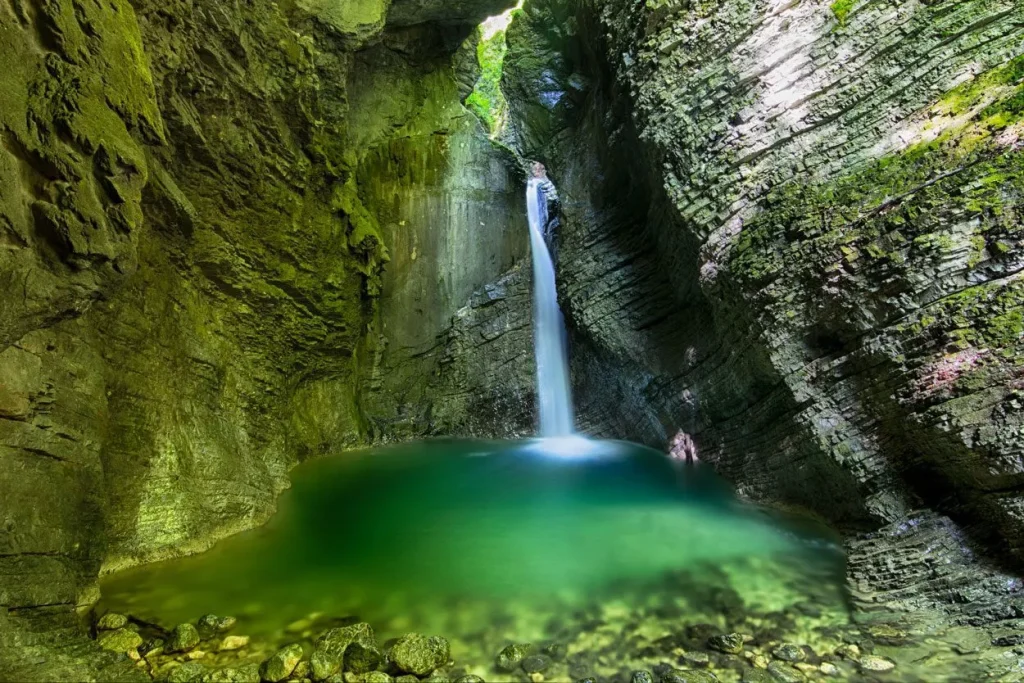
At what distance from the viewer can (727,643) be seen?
4.00m

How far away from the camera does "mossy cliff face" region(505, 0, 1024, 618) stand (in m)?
4.77

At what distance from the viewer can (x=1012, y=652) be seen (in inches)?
148

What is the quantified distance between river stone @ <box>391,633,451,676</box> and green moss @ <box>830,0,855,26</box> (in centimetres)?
784

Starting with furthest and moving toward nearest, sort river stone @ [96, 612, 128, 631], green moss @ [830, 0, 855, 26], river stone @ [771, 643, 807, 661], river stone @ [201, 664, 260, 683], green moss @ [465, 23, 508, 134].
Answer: green moss @ [465, 23, 508, 134] → green moss @ [830, 0, 855, 26] → river stone @ [96, 612, 128, 631] → river stone @ [771, 643, 807, 661] → river stone @ [201, 664, 260, 683]

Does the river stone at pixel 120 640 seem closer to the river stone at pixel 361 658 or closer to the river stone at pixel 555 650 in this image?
the river stone at pixel 361 658

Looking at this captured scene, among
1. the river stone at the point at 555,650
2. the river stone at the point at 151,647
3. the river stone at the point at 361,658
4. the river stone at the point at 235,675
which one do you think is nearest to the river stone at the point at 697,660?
the river stone at the point at 555,650

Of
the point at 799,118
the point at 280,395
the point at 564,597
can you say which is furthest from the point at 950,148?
the point at 280,395

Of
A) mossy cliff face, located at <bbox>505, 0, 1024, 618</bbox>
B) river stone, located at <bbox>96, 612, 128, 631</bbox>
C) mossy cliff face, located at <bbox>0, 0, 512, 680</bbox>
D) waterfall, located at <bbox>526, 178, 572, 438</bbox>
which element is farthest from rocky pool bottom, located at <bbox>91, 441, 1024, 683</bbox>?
waterfall, located at <bbox>526, 178, 572, 438</bbox>

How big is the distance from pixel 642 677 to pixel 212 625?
3.31m

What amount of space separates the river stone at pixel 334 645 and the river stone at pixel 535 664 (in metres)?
1.14

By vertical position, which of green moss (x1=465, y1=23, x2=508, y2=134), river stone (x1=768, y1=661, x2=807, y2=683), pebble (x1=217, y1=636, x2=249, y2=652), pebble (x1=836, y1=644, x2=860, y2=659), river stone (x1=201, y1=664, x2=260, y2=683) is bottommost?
river stone (x1=768, y1=661, x2=807, y2=683)

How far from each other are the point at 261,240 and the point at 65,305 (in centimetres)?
469

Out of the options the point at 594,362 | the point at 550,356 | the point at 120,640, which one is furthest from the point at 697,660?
the point at 550,356

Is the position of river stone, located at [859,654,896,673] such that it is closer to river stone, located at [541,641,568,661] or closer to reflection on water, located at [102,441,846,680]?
reflection on water, located at [102,441,846,680]
